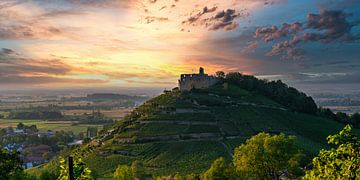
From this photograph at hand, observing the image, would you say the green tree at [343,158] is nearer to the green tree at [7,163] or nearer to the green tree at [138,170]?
the green tree at [7,163]

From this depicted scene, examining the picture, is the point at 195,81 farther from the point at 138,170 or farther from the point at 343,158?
the point at 343,158

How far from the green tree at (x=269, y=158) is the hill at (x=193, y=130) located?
30616 mm

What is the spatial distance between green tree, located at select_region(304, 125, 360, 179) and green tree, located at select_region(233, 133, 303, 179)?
2210cm

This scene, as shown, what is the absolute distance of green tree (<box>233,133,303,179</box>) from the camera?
3525 centimetres

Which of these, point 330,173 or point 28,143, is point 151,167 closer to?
point 330,173

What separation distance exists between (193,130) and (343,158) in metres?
79.6

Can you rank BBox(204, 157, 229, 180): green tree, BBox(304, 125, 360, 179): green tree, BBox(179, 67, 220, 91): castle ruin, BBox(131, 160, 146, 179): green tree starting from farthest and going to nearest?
BBox(179, 67, 220, 91): castle ruin → BBox(131, 160, 146, 179): green tree → BBox(204, 157, 229, 180): green tree → BBox(304, 125, 360, 179): green tree

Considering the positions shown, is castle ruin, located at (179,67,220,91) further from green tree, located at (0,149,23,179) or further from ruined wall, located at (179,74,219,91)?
green tree, located at (0,149,23,179)

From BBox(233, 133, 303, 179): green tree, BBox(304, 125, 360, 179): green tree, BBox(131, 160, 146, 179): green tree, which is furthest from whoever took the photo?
BBox(131, 160, 146, 179): green tree

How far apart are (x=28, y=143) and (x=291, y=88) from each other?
110 m

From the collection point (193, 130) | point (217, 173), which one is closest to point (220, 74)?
point (193, 130)

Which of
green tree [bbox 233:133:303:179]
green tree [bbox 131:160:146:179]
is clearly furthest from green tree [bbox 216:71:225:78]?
green tree [bbox 233:133:303:179]

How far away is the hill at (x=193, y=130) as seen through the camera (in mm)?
76625

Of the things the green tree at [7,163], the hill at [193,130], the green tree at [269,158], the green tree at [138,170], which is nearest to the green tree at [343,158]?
the green tree at [7,163]
